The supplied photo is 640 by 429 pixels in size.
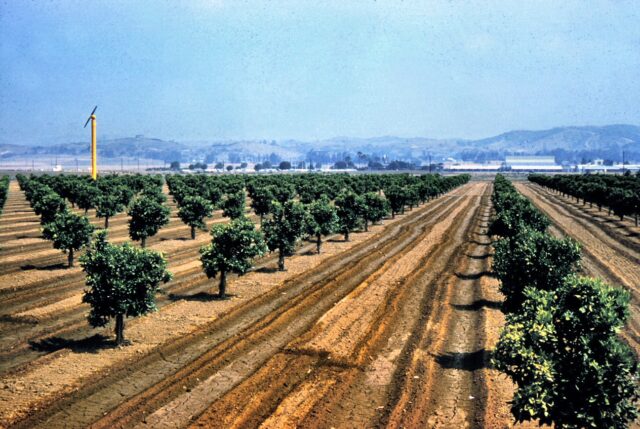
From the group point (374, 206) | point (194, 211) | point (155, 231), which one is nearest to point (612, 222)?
point (374, 206)

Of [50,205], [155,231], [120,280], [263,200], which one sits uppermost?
[50,205]

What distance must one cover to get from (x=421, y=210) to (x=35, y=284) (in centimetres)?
8271

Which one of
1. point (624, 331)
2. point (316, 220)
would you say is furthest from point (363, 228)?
point (624, 331)

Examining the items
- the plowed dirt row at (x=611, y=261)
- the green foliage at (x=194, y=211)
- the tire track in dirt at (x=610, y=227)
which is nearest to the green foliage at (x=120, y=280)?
the plowed dirt row at (x=611, y=261)

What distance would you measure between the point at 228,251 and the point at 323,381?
52.1 ft

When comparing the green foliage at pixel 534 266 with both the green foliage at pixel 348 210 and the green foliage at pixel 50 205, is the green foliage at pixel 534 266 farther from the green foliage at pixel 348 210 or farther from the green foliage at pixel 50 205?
the green foliage at pixel 50 205

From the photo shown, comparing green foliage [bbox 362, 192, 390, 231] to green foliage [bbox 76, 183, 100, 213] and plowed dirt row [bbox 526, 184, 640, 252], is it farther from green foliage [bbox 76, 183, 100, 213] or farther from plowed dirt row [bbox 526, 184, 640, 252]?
green foliage [bbox 76, 183, 100, 213]


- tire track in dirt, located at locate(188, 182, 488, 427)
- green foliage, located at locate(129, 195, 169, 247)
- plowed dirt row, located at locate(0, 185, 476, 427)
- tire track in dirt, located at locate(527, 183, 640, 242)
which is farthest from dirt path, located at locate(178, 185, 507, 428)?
tire track in dirt, located at locate(527, 183, 640, 242)

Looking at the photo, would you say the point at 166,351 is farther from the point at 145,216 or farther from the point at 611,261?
the point at 611,261

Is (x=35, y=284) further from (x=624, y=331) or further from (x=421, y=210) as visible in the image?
(x=421, y=210)

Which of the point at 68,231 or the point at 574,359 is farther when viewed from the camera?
the point at 68,231

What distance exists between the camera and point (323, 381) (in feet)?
78.3

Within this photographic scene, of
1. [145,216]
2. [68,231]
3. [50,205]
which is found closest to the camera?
[68,231]

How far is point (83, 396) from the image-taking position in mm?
21938
